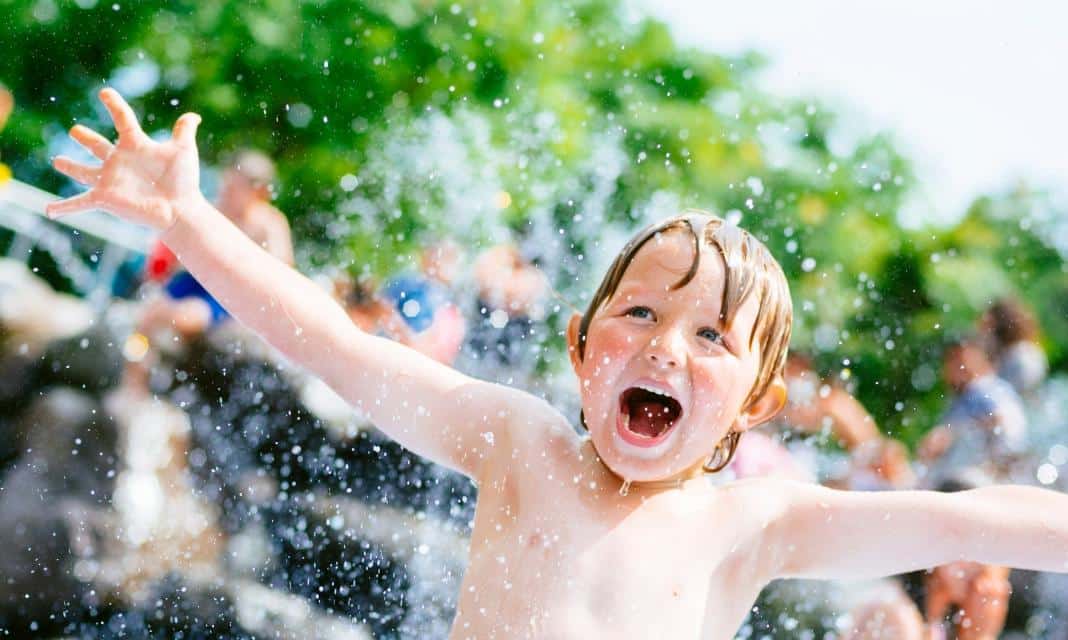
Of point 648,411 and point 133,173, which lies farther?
point 133,173

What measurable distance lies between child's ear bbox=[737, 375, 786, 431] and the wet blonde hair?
0.02 m

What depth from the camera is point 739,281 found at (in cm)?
231

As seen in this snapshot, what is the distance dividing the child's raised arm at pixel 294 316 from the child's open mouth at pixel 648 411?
21cm

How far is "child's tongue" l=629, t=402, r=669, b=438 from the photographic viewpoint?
7.60ft

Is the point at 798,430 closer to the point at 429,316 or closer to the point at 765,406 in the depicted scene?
the point at 429,316

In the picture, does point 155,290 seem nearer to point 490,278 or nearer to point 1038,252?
point 490,278

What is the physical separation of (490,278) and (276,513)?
1.39 m

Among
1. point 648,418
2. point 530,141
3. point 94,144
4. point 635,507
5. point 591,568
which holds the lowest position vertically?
point 591,568

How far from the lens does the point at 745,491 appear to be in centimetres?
237

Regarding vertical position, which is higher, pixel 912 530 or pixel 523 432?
pixel 523 432

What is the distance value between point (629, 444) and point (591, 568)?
0.23 m

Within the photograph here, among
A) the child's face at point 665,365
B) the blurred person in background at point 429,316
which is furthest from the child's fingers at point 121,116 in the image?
the blurred person in background at point 429,316

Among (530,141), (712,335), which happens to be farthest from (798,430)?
(530,141)

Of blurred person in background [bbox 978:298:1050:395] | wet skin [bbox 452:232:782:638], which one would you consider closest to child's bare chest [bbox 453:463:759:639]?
wet skin [bbox 452:232:782:638]
